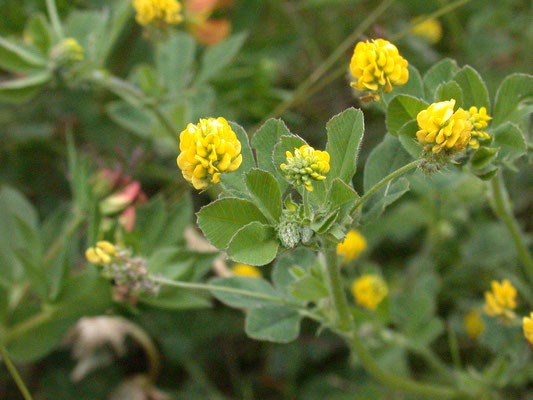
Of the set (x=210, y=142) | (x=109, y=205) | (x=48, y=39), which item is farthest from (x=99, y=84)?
(x=210, y=142)

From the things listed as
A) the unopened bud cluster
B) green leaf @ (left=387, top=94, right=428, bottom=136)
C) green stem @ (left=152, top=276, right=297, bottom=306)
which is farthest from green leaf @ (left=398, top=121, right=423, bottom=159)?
the unopened bud cluster

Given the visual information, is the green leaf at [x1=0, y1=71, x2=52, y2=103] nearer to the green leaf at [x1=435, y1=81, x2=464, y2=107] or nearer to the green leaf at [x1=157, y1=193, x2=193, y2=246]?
the green leaf at [x1=157, y1=193, x2=193, y2=246]

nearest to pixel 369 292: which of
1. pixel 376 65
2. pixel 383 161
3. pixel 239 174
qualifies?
pixel 383 161

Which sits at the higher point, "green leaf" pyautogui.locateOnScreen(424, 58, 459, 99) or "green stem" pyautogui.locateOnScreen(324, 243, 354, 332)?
"green leaf" pyautogui.locateOnScreen(424, 58, 459, 99)

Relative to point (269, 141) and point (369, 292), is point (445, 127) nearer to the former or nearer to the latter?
point (269, 141)

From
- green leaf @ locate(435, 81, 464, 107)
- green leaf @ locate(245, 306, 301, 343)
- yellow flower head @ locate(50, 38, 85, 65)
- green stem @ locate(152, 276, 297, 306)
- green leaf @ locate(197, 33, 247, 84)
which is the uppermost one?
green leaf @ locate(435, 81, 464, 107)

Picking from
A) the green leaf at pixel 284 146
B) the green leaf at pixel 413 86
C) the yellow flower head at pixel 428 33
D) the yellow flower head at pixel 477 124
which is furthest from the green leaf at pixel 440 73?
the yellow flower head at pixel 428 33
